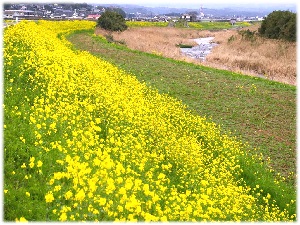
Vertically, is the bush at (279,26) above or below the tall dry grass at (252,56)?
above

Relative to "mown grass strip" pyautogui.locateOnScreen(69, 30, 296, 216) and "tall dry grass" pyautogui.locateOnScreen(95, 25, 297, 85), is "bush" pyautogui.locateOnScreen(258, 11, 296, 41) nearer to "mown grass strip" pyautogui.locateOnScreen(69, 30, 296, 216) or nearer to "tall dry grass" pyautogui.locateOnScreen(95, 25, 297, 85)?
"tall dry grass" pyautogui.locateOnScreen(95, 25, 297, 85)

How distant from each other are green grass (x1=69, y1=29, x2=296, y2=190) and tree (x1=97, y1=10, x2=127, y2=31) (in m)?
19.0

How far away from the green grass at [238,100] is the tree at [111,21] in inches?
749

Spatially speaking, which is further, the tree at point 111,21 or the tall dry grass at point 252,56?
the tree at point 111,21

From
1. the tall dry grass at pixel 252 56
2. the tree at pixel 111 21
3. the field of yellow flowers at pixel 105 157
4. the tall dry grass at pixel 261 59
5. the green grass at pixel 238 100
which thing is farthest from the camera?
the tree at pixel 111 21

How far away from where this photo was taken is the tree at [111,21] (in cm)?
3837

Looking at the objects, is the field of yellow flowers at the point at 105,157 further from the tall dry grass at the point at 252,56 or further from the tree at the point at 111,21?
the tree at the point at 111,21

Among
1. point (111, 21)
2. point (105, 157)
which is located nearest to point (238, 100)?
point (105, 157)

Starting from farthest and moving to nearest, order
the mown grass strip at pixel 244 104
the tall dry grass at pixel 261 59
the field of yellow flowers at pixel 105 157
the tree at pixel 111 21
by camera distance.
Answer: the tree at pixel 111 21 < the tall dry grass at pixel 261 59 < the mown grass strip at pixel 244 104 < the field of yellow flowers at pixel 105 157

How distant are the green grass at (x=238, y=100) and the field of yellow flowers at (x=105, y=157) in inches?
31.4

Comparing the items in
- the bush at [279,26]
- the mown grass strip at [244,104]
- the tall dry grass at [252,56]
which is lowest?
the mown grass strip at [244,104]

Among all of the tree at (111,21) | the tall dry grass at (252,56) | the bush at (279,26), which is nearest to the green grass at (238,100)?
the tall dry grass at (252,56)

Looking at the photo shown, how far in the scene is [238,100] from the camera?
13.2m

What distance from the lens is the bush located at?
2868 centimetres
